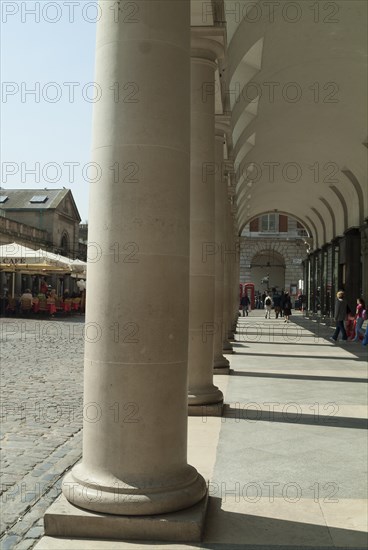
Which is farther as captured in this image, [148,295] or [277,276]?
[277,276]

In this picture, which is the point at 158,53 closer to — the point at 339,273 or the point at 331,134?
the point at 331,134

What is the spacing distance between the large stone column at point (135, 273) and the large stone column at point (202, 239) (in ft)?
13.2

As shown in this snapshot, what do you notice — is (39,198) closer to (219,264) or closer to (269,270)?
(269,270)

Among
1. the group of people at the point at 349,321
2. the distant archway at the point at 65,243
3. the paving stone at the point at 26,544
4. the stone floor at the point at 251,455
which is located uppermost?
the distant archway at the point at 65,243

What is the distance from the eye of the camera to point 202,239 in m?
8.81

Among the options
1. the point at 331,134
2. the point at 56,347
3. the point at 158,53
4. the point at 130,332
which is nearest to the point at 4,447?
the point at 130,332

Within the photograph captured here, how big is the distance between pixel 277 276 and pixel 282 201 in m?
23.2

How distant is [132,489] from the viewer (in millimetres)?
4250

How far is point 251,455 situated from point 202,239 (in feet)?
10.8

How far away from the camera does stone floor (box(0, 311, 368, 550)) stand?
4.48 meters

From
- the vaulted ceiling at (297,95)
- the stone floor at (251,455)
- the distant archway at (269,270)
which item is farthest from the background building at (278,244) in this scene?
the stone floor at (251,455)

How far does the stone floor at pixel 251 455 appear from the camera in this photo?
448cm

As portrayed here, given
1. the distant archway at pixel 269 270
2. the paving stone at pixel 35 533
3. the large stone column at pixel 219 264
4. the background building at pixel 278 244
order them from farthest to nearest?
the distant archway at pixel 269 270
the background building at pixel 278 244
the large stone column at pixel 219 264
the paving stone at pixel 35 533

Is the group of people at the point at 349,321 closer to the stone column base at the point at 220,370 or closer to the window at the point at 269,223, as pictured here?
the stone column base at the point at 220,370
